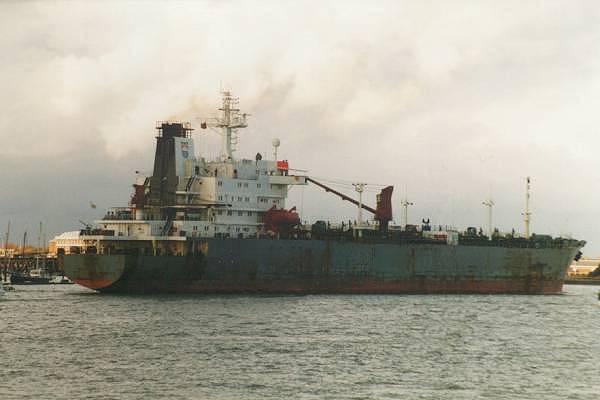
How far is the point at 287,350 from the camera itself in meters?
37.0

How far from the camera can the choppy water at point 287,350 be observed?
97.4 feet

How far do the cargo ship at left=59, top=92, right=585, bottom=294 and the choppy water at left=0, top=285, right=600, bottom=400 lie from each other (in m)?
2.44

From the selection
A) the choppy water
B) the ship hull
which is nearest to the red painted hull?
the ship hull

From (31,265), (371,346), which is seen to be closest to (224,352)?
(371,346)

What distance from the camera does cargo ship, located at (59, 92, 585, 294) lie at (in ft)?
194

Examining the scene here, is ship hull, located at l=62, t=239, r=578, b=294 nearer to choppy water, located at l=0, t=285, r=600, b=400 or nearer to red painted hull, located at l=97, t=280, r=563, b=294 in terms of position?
red painted hull, located at l=97, t=280, r=563, b=294

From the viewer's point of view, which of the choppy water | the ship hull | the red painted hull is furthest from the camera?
the red painted hull

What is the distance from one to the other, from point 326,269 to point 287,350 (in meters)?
27.4

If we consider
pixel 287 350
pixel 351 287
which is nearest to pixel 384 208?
pixel 351 287

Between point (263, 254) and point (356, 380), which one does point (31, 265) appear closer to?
point (263, 254)

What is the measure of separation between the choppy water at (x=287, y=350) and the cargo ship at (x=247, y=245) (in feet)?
8.02

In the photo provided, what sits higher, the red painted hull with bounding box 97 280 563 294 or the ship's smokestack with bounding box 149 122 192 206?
the ship's smokestack with bounding box 149 122 192 206

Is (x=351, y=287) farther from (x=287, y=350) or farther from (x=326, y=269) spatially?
(x=287, y=350)

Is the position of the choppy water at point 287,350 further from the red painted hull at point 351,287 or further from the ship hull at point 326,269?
the ship hull at point 326,269
